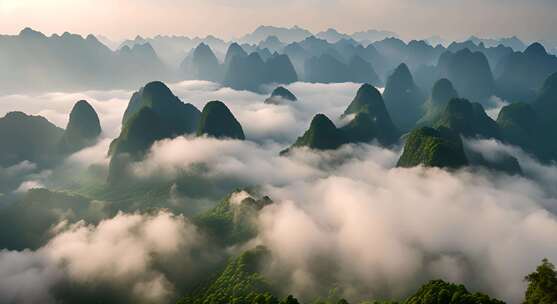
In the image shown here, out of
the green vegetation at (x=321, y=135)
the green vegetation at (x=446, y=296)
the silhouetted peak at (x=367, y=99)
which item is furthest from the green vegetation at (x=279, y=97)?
the green vegetation at (x=446, y=296)

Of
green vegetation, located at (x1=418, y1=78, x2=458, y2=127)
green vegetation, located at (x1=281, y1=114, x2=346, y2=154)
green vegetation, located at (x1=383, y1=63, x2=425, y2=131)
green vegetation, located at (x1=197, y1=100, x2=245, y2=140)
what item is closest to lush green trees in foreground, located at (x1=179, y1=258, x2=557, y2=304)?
green vegetation, located at (x1=281, y1=114, x2=346, y2=154)

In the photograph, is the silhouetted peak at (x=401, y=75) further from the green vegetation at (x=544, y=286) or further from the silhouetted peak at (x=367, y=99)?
the green vegetation at (x=544, y=286)

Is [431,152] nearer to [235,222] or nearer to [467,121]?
[235,222]

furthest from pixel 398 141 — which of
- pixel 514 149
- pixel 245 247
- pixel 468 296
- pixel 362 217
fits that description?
pixel 468 296

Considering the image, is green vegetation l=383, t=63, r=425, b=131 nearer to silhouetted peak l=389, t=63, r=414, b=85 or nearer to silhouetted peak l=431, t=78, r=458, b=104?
silhouetted peak l=389, t=63, r=414, b=85

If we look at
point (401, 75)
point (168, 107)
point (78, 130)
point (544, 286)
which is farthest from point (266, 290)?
point (401, 75)

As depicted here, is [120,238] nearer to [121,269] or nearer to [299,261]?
[121,269]
